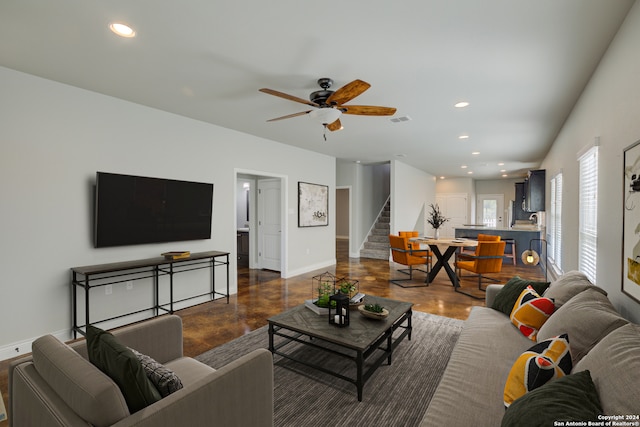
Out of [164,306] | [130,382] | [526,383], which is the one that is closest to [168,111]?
[164,306]

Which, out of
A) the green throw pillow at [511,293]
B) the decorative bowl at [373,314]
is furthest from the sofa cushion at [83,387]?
the green throw pillow at [511,293]

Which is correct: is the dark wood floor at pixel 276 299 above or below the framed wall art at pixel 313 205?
below

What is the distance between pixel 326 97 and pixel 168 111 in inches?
88.9

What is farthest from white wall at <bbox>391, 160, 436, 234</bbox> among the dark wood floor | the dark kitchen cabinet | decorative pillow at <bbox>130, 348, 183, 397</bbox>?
decorative pillow at <bbox>130, 348, 183, 397</bbox>

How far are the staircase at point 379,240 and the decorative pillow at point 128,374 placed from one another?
7458mm

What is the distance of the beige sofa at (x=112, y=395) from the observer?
3.65 ft

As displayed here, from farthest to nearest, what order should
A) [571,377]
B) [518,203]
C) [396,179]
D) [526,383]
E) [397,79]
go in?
[518,203] → [396,179] → [397,79] → [526,383] → [571,377]

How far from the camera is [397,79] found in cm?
299

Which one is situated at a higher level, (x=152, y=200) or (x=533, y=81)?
(x=533, y=81)

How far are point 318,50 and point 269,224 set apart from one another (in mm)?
4611

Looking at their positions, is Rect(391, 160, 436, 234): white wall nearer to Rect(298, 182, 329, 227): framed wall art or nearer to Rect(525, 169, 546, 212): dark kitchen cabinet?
Rect(298, 182, 329, 227): framed wall art

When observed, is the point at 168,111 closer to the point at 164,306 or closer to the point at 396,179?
the point at 164,306

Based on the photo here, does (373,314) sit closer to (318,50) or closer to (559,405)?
(559,405)

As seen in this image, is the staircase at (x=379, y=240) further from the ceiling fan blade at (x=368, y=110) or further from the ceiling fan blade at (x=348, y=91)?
the ceiling fan blade at (x=348, y=91)
